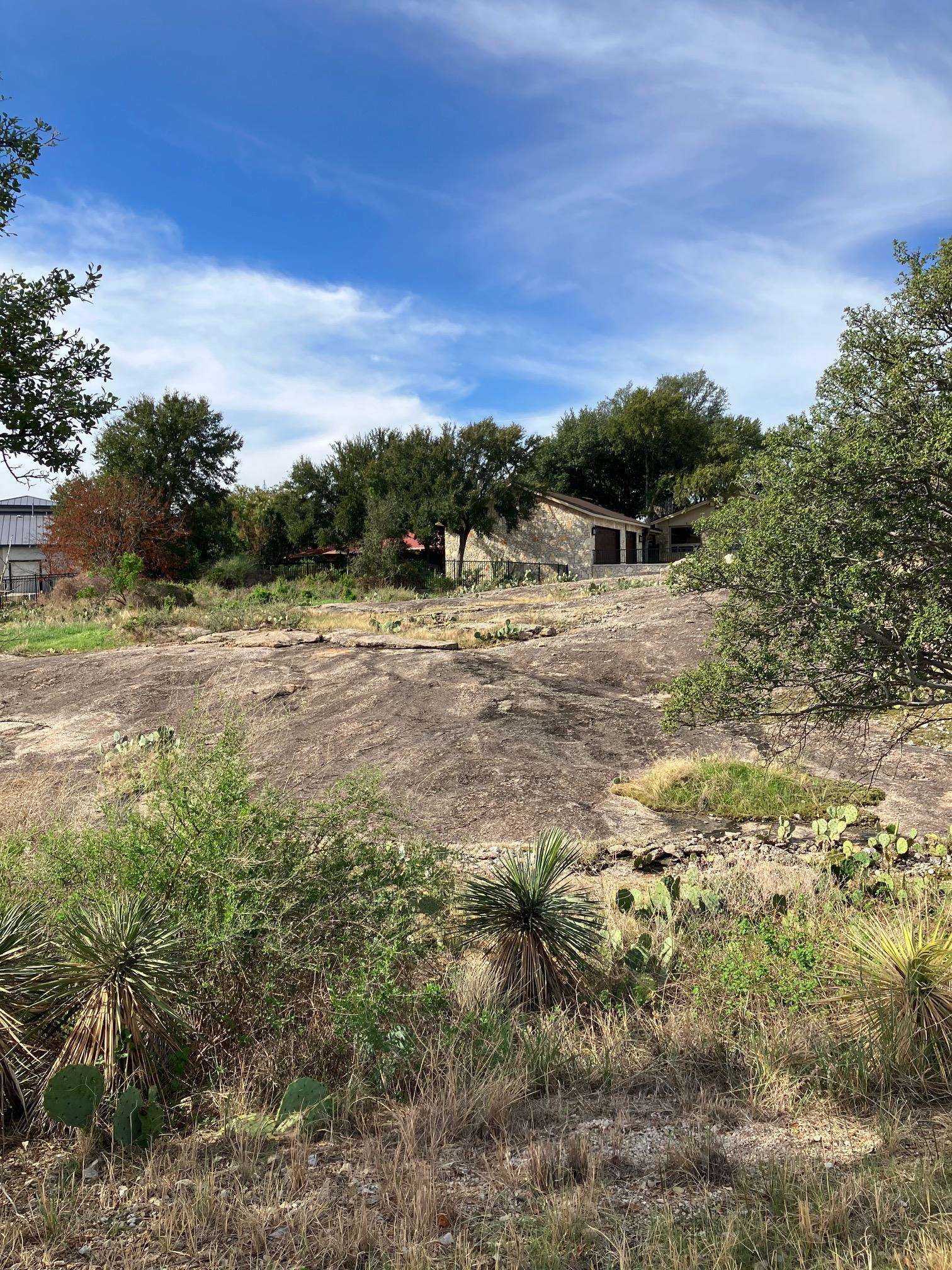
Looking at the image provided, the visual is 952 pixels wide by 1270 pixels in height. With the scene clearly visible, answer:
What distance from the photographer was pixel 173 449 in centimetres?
4428

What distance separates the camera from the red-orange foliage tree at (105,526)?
116ft

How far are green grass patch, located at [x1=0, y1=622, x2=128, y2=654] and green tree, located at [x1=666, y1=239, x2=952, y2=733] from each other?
619 inches

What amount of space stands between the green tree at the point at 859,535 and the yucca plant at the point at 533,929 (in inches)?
92.5

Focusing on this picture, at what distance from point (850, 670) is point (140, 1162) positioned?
489cm

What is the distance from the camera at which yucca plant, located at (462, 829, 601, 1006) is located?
16.1 feet

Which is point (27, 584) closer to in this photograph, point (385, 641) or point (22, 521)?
point (22, 521)

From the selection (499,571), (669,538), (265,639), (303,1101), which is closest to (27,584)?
(499,571)

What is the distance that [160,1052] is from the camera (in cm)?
394

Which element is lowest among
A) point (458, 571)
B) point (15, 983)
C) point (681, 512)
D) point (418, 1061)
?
point (418, 1061)

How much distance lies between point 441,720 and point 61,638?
42.0 feet

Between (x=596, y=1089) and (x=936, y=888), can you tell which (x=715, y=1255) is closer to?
(x=596, y=1089)

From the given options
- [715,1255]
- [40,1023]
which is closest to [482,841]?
[40,1023]

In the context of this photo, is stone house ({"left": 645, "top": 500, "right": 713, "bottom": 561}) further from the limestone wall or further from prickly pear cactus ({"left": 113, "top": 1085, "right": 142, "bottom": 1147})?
prickly pear cactus ({"left": 113, "top": 1085, "right": 142, "bottom": 1147})

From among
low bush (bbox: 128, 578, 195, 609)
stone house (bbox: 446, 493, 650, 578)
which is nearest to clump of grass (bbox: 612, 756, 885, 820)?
low bush (bbox: 128, 578, 195, 609)
